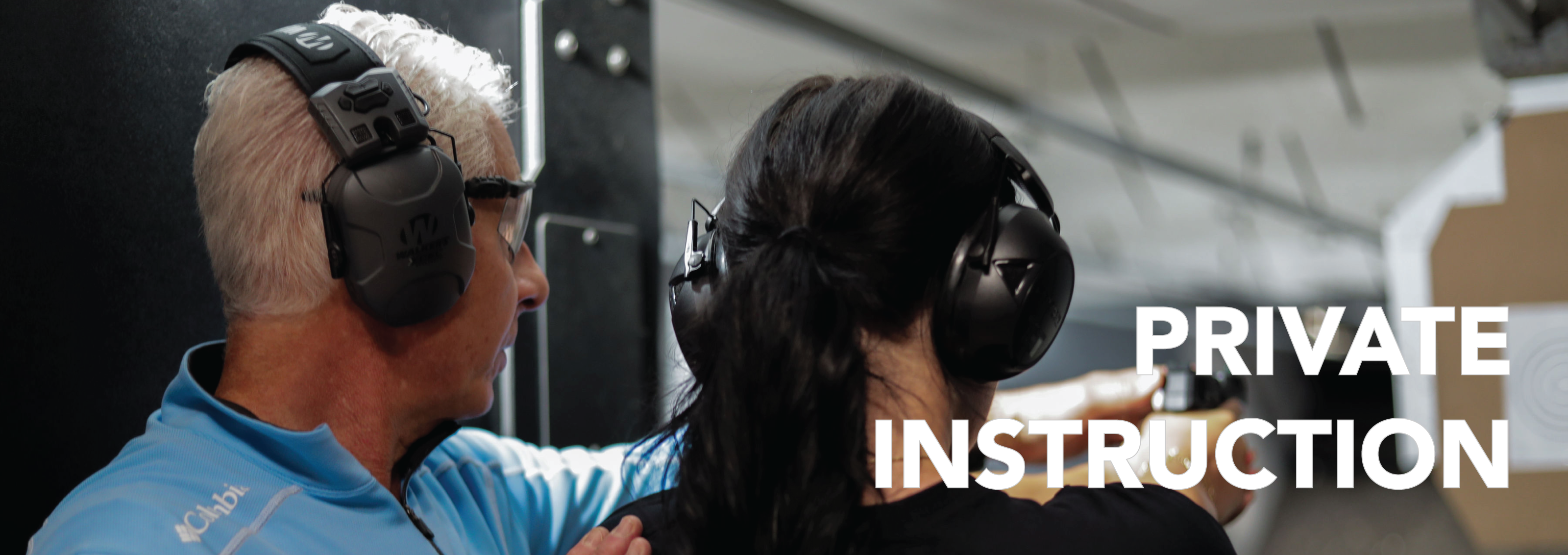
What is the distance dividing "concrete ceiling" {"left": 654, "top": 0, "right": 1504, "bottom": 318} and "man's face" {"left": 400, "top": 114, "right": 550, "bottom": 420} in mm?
1483

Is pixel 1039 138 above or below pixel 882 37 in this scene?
below

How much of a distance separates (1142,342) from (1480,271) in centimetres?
144

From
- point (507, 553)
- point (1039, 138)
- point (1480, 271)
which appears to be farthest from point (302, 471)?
point (1039, 138)

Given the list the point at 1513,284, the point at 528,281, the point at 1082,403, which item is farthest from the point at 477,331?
the point at 1513,284

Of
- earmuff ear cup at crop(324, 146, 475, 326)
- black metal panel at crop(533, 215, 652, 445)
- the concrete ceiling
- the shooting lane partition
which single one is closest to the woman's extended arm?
black metal panel at crop(533, 215, 652, 445)

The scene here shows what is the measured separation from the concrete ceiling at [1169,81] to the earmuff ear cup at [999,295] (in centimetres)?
173

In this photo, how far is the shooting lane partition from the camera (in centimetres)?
220

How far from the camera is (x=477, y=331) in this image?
0.98 meters

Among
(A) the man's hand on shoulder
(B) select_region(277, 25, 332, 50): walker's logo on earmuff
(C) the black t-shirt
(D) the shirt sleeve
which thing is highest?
(B) select_region(277, 25, 332, 50): walker's logo on earmuff

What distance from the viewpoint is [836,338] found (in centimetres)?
74

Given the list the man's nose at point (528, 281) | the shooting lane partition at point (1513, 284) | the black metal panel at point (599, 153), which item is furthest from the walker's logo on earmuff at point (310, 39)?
the shooting lane partition at point (1513, 284)

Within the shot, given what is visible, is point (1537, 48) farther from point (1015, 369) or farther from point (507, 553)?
point (507, 553)

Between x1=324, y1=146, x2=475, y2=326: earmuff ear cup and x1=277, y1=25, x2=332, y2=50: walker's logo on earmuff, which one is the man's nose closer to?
x1=324, y1=146, x2=475, y2=326: earmuff ear cup

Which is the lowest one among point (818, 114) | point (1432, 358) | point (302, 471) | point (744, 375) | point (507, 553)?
point (1432, 358)
